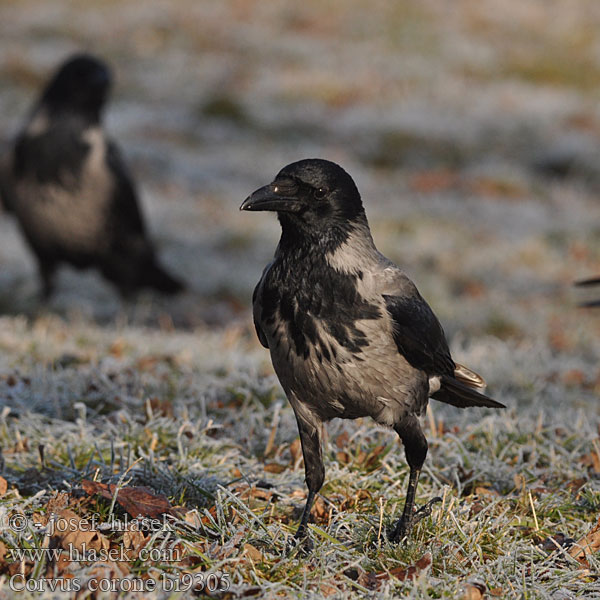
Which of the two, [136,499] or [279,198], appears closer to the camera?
[279,198]

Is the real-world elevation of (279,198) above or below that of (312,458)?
above

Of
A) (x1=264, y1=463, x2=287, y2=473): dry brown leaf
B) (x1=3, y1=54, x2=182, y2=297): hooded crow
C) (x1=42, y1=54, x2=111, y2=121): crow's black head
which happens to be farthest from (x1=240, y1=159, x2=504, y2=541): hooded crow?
(x1=42, y1=54, x2=111, y2=121): crow's black head

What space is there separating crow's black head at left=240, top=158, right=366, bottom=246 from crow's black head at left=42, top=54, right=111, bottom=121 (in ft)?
16.5

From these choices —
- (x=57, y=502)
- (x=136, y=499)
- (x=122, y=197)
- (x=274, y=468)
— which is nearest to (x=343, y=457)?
(x=274, y=468)

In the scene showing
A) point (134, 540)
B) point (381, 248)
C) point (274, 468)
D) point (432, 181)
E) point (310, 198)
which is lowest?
point (381, 248)

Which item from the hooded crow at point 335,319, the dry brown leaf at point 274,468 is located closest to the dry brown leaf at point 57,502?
the hooded crow at point 335,319

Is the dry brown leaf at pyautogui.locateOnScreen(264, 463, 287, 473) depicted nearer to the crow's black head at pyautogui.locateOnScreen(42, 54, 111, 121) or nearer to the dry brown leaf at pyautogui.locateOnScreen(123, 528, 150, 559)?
the dry brown leaf at pyautogui.locateOnScreen(123, 528, 150, 559)

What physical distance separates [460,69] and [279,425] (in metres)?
15.9

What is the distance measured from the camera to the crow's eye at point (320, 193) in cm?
312

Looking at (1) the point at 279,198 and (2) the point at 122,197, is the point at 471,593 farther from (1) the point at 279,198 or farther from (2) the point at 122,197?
(2) the point at 122,197

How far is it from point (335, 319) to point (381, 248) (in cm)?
746

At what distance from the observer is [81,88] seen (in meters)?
7.61

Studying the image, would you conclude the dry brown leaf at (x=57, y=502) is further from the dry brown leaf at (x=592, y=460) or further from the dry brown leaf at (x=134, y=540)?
the dry brown leaf at (x=592, y=460)

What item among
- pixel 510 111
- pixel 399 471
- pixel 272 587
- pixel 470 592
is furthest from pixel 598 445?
pixel 510 111
